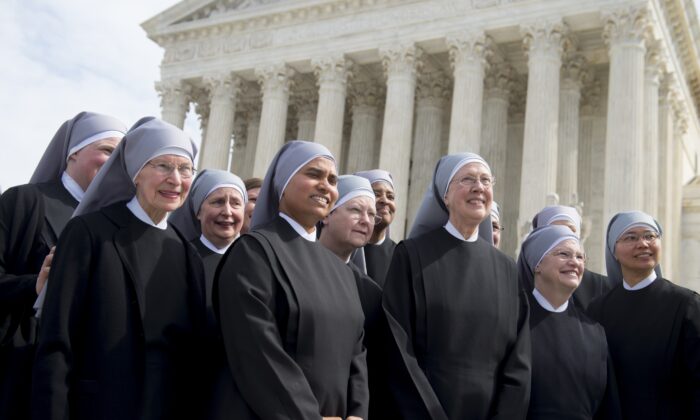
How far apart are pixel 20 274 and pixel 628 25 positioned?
23500 mm

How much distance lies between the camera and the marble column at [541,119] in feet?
79.5

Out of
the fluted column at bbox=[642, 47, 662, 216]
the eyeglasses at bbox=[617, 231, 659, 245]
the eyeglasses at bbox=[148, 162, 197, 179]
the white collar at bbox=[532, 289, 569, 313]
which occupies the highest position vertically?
the fluted column at bbox=[642, 47, 662, 216]

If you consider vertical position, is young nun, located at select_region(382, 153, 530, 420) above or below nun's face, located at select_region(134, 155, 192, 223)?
below

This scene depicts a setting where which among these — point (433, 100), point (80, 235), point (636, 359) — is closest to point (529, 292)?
point (636, 359)

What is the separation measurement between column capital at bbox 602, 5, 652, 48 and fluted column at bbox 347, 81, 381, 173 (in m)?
11.9

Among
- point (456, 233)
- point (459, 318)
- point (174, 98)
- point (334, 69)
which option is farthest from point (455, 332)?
point (174, 98)

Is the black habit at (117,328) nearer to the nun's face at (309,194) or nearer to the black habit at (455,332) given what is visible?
the nun's face at (309,194)

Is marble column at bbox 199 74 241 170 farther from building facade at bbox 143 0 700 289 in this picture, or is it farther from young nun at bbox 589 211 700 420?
young nun at bbox 589 211 700 420

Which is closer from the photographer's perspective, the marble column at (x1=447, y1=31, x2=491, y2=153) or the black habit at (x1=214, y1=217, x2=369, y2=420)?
the black habit at (x1=214, y1=217, x2=369, y2=420)

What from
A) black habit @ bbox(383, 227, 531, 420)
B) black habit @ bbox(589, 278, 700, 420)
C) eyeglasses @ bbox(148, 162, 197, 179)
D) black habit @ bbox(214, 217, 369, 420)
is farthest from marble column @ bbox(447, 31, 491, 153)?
black habit @ bbox(214, 217, 369, 420)

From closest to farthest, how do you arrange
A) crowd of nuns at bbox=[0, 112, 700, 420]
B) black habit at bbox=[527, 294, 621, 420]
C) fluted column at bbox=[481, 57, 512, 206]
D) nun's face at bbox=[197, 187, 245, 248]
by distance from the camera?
crowd of nuns at bbox=[0, 112, 700, 420] → black habit at bbox=[527, 294, 621, 420] → nun's face at bbox=[197, 187, 245, 248] → fluted column at bbox=[481, 57, 512, 206]

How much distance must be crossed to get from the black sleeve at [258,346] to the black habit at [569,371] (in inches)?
88.7

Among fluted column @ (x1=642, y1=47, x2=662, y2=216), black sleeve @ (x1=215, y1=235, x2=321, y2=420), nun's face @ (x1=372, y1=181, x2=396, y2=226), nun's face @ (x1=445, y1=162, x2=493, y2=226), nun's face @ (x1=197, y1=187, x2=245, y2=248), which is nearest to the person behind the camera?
black sleeve @ (x1=215, y1=235, x2=321, y2=420)

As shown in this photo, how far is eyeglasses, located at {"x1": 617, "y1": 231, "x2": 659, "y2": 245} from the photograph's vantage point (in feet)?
21.0
